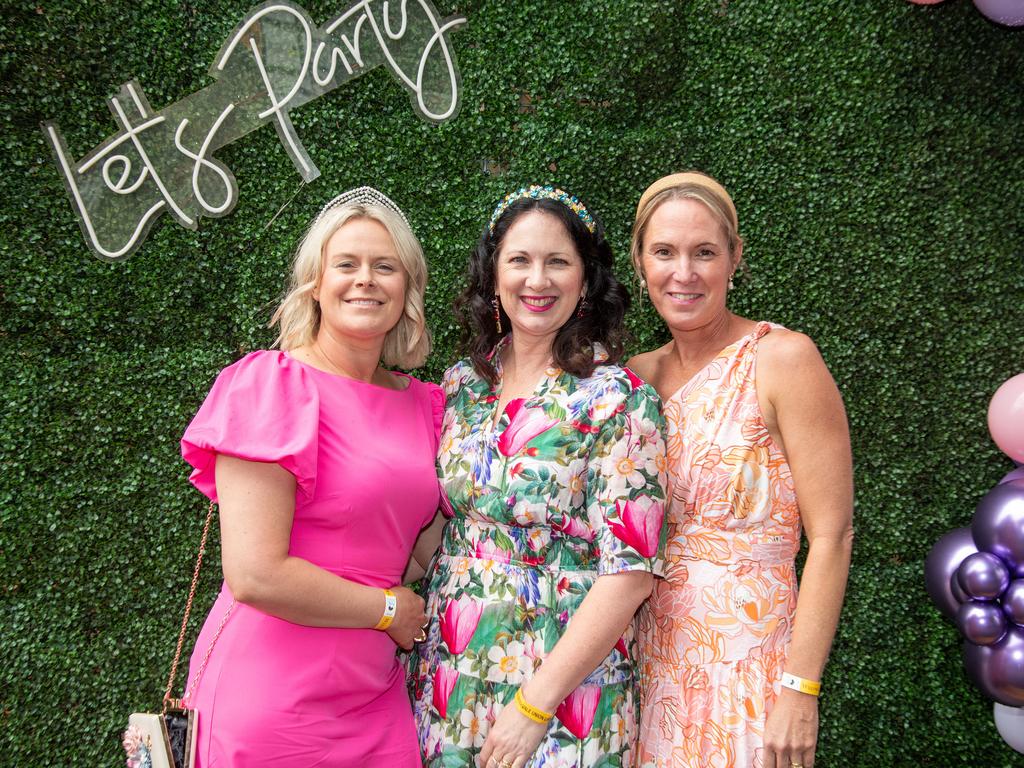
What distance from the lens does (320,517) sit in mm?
1858

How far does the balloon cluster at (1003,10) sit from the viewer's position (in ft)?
8.76

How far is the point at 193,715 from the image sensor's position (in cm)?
178

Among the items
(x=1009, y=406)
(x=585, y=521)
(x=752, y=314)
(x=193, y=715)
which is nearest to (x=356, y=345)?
(x=585, y=521)

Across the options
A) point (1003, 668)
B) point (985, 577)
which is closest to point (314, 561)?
point (985, 577)

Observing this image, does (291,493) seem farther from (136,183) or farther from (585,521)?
(136,183)

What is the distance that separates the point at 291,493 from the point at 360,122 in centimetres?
166

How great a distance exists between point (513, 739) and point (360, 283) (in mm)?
1144

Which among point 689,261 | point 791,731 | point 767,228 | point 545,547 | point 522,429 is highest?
point 767,228

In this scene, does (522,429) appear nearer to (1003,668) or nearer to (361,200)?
(361,200)

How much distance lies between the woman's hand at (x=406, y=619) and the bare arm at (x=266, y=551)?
0.16 meters

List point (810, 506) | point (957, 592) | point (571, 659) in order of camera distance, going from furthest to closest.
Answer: point (957, 592)
point (810, 506)
point (571, 659)

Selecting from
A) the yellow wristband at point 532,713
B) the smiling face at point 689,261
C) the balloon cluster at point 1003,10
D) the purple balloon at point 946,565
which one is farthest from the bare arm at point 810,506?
the balloon cluster at point 1003,10

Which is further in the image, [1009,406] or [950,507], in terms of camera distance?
[950,507]

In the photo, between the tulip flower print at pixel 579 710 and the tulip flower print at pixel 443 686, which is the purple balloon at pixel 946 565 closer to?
the tulip flower print at pixel 579 710
